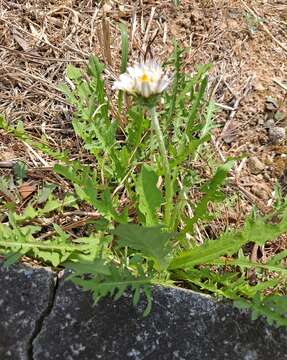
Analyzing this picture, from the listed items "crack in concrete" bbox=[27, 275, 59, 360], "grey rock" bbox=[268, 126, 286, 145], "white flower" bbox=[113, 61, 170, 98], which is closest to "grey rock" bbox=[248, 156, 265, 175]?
"grey rock" bbox=[268, 126, 286, 145]

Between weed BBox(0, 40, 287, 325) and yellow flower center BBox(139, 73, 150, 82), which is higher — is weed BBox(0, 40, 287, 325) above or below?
below

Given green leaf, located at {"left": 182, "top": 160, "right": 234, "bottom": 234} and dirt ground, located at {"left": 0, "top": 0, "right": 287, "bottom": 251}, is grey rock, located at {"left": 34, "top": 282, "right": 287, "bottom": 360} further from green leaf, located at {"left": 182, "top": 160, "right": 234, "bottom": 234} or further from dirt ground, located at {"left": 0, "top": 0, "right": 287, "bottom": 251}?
dirt ground, located at {"left": 0, "top": 0, "right": 287, "bottom": 251}

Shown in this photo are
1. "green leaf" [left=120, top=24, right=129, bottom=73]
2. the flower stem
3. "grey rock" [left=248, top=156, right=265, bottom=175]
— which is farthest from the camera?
"grey rock" [left=248, top=156, right=265, bottom=175]

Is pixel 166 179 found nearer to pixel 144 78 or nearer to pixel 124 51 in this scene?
pixel 144 78

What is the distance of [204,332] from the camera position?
176cm

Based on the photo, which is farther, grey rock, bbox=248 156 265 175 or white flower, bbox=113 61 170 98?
grey rock, bbox=248 156 265 175

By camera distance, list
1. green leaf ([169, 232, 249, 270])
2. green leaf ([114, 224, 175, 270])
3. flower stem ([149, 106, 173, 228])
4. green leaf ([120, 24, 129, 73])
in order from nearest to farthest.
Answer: green leaf ([114, 224, 175, 270])
flower stem ([149, 106, 173, 228])
green leaf ([169, 232, 249, 270])
green leaf ([120, 24, 129, 73])

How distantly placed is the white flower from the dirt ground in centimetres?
63

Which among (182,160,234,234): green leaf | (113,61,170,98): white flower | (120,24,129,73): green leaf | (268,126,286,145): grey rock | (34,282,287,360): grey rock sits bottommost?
(34,282,287,360): grey rock

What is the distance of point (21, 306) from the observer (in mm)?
1812

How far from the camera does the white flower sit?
1555 millimetres

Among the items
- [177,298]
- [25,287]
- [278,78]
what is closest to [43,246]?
[25,287]

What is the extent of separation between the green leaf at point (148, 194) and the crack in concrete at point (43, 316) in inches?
14.0

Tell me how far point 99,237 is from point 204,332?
457 mm
